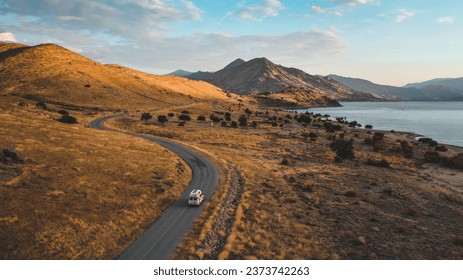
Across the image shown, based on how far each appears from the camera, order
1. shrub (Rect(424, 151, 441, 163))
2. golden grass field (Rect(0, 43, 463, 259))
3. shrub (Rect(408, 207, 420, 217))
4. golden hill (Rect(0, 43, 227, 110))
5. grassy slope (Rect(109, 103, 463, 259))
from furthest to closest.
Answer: golden hill (Rect(0, 43, 227, 110)), shrub (Rect(424, 151, 441, 163)), shrub (Rect(408, 207, 420, 217)), grassy slope (Rect(109, 103, 463, 259)), golden grass field (Rect(0, 43, 463, 259))

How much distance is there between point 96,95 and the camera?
422 feet

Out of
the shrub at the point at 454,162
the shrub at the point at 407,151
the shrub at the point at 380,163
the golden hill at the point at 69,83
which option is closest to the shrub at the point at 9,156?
the shrub at the point at 380,163

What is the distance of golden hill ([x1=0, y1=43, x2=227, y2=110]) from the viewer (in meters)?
121

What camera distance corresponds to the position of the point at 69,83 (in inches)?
5231

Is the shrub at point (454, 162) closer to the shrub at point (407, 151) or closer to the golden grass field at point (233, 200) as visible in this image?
the golden grass field at point (233, 200)

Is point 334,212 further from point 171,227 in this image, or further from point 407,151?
point 407,151

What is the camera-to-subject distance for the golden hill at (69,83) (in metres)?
121

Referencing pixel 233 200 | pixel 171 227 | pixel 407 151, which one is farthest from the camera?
pixel 407 151

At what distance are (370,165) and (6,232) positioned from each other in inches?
2203

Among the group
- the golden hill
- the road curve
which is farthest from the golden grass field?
the golden hill

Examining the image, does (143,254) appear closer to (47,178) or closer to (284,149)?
(47,178)

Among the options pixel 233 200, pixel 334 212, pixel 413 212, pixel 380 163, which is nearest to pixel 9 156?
pixel 233 200

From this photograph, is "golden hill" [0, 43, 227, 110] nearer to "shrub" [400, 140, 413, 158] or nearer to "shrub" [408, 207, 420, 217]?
"shrub" [400, 140, 413, 158]
